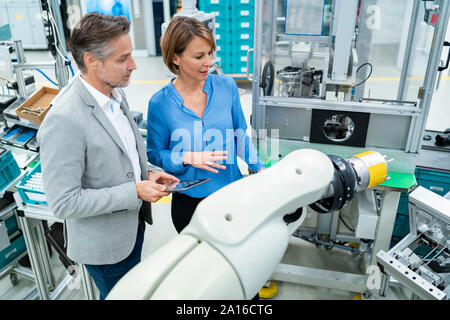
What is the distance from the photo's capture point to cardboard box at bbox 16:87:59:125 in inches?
83.2

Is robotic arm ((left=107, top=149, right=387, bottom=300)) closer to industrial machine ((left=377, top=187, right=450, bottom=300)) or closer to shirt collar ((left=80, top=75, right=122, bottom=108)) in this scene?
shirt collar ((left=80, top=75, right=122, bottom=108))

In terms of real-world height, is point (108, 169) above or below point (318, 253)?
above

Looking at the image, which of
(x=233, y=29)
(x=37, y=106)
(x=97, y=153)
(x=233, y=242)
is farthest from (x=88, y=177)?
(x=233, y=29)

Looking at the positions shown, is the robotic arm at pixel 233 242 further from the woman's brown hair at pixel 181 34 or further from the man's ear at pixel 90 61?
the woman's brown hair at pixel 181 34

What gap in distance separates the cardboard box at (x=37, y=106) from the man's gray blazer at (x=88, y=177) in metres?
0.94

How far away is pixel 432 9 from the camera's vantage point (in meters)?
1.82

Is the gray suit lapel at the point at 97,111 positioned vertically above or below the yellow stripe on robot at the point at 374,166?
above

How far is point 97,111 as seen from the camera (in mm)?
1233

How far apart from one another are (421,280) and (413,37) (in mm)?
2308

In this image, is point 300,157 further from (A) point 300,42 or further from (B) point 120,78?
(A) point 300,42

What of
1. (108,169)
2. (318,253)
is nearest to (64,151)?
(108,169)

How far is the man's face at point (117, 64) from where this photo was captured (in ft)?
3.87

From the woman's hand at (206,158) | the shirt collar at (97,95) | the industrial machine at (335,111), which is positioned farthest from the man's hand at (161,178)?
the industrial machine at (335,111)

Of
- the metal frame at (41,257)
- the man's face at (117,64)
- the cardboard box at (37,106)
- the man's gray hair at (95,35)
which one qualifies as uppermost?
the man's gray hair at (95,35)
